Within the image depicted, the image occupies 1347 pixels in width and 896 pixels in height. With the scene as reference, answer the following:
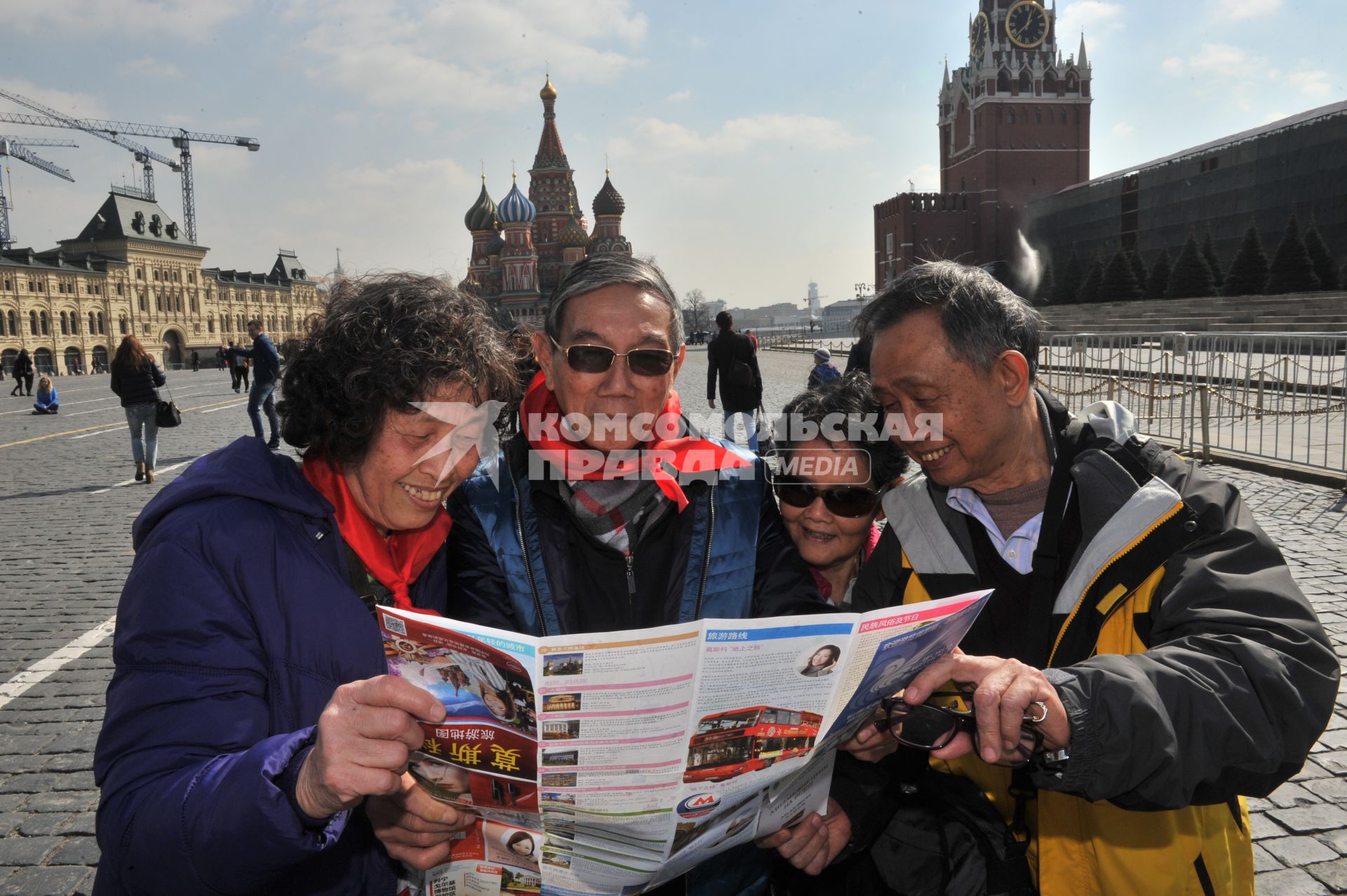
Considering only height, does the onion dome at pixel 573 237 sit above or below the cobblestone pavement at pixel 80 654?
above

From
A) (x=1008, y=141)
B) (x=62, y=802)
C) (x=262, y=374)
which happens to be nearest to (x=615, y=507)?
(x=62, y=802)

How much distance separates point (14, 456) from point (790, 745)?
15119mm

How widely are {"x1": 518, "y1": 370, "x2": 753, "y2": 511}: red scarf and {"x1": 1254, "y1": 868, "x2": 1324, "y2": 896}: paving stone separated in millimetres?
2125

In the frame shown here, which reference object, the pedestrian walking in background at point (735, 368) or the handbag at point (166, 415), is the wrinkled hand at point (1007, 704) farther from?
the handbag at point (166, 415)

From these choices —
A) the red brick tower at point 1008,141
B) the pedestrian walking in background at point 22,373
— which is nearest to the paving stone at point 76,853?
the pedestrian walking in background at point 22,373

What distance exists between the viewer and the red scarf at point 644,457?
2000mm

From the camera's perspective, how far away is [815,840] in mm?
1786

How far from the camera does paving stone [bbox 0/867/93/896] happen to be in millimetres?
2727

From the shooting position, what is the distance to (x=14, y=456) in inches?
508

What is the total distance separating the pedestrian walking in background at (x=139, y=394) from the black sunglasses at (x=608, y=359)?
979cm

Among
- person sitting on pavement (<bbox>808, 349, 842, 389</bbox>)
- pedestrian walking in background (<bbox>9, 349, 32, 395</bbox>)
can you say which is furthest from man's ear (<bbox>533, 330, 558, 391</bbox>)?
pedestrian walking in background (<bbox>9, 349, 32, 395</bbox>)

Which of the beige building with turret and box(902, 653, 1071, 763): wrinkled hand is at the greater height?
the beige building with turret

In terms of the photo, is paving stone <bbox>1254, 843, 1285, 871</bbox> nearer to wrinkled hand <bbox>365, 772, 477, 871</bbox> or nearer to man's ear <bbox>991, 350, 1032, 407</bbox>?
man's ear <bbox>991, 350, 1032, 407</bbox>

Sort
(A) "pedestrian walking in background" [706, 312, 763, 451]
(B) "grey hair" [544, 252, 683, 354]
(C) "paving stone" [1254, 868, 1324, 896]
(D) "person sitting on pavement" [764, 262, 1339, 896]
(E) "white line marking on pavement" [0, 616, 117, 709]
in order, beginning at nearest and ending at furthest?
(D) "person sitting on pavement" [764, 262, 1339, 896], (B) "grey hair" [544, 252, 683, 354], (C) "paving stone" [1254, 868, 1324, 896], (E) "white line marking on pavement" [0, 616, 117, 709], (A) "pedestrian walking in background" [706, 312, 763, 451]
